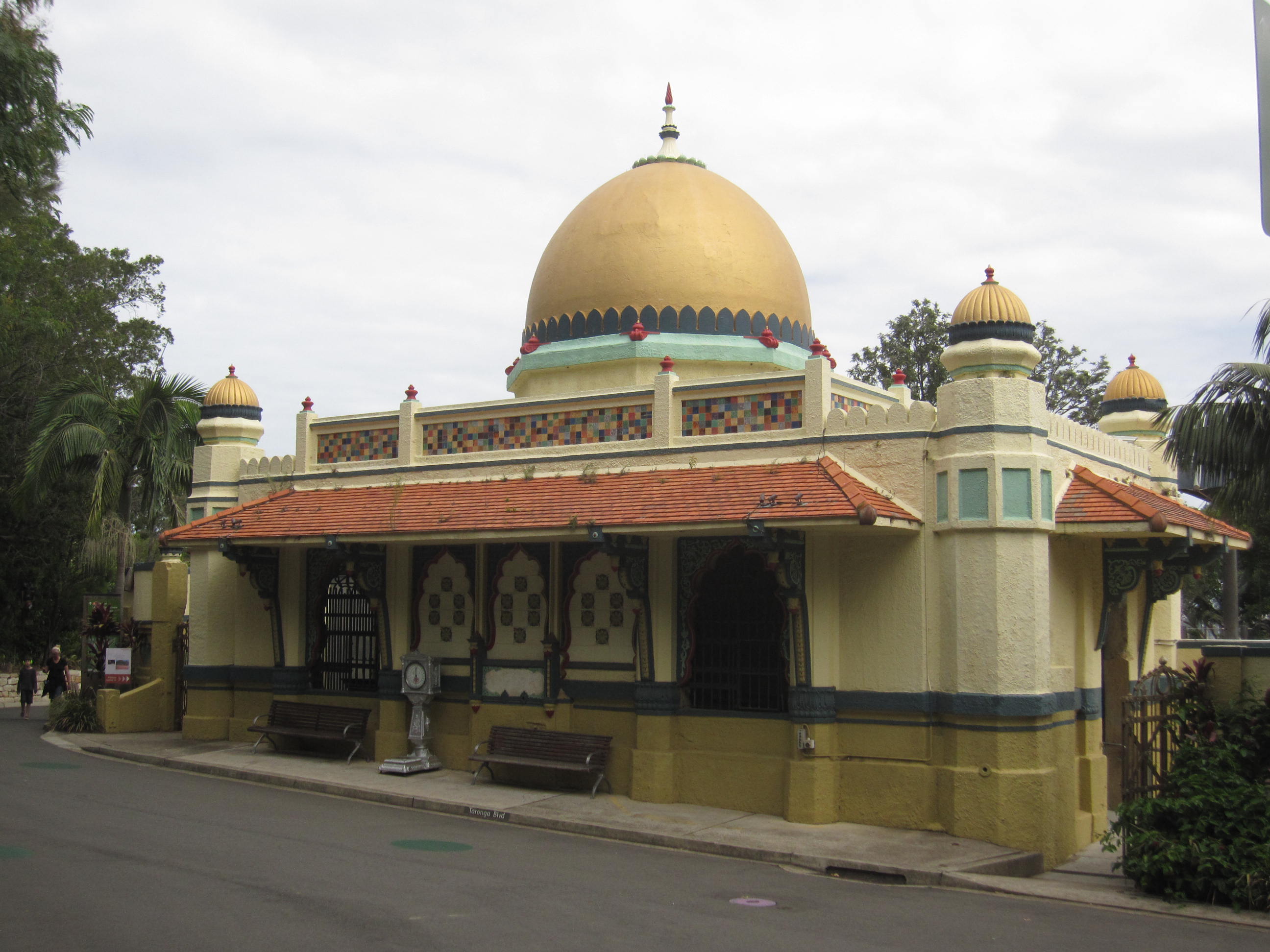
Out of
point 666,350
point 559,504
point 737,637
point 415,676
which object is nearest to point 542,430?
point 559,504

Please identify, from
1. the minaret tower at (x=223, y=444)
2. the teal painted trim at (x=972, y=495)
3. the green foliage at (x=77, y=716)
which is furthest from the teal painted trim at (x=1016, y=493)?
the green foliage at (x=77, y=716)

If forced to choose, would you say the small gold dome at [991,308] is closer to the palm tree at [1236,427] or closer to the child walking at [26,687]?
the palm tree at [1236,427]

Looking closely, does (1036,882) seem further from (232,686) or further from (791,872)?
(232,686)

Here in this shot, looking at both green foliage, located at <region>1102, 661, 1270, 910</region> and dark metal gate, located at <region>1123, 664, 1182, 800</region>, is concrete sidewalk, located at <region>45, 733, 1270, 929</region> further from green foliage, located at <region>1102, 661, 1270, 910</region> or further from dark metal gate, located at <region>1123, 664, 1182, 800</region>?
dark metal gate, located at <region>1123, 664, 1182, 800</region>

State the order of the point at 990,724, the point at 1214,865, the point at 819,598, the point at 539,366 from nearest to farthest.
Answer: the point at 1214,865
the point at 990,724
the point at 819,598
the point at 539,366

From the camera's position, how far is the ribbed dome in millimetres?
16953

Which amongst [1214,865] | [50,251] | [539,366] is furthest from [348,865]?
[50,251]

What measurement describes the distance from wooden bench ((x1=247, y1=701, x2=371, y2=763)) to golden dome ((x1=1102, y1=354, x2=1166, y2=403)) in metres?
10.5

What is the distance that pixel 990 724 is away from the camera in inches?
417

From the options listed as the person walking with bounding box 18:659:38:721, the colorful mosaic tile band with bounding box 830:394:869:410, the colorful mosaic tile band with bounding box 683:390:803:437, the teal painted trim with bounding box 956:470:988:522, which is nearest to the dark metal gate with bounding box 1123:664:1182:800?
the teal painted trim with bounding box 956:470:988:522

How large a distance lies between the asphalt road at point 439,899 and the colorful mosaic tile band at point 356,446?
16.8 feet

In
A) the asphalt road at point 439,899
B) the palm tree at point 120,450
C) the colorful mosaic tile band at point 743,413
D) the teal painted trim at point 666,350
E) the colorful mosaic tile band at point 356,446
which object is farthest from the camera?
the palm tree at point 120,450

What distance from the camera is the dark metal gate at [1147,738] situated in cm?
953

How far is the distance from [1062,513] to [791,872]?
421 cm
